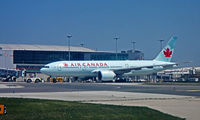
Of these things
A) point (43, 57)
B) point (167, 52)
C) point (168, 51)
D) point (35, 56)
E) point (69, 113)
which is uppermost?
point (35, 56)

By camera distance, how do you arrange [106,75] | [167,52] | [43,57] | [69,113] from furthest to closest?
[43,57] → [167,52] → [106,75] → [69,113]

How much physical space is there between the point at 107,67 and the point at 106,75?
187 inches

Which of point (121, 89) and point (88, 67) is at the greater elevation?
point (88, 67)

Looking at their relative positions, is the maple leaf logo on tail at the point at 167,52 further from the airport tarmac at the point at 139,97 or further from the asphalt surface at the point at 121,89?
the airport tarmac at the point at 139,97

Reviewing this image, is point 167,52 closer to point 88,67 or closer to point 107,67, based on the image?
point 107,67

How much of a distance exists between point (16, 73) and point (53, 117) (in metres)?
81.3

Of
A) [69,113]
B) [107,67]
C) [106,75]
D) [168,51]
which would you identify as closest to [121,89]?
[69,113]

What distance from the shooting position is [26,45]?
126125 mm

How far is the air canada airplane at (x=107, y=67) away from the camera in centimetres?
7231

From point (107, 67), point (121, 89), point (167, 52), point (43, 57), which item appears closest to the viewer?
point (121, 89)

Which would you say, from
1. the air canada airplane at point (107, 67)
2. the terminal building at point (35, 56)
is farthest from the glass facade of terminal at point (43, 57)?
the air canada airplane at point (107, 67)

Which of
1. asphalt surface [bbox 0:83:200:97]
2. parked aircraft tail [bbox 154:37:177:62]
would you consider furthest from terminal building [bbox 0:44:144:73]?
asphalt surface [bbox 0:83:200:97]

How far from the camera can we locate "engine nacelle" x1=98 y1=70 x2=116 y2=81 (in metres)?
72.4

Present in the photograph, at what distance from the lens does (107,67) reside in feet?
253
